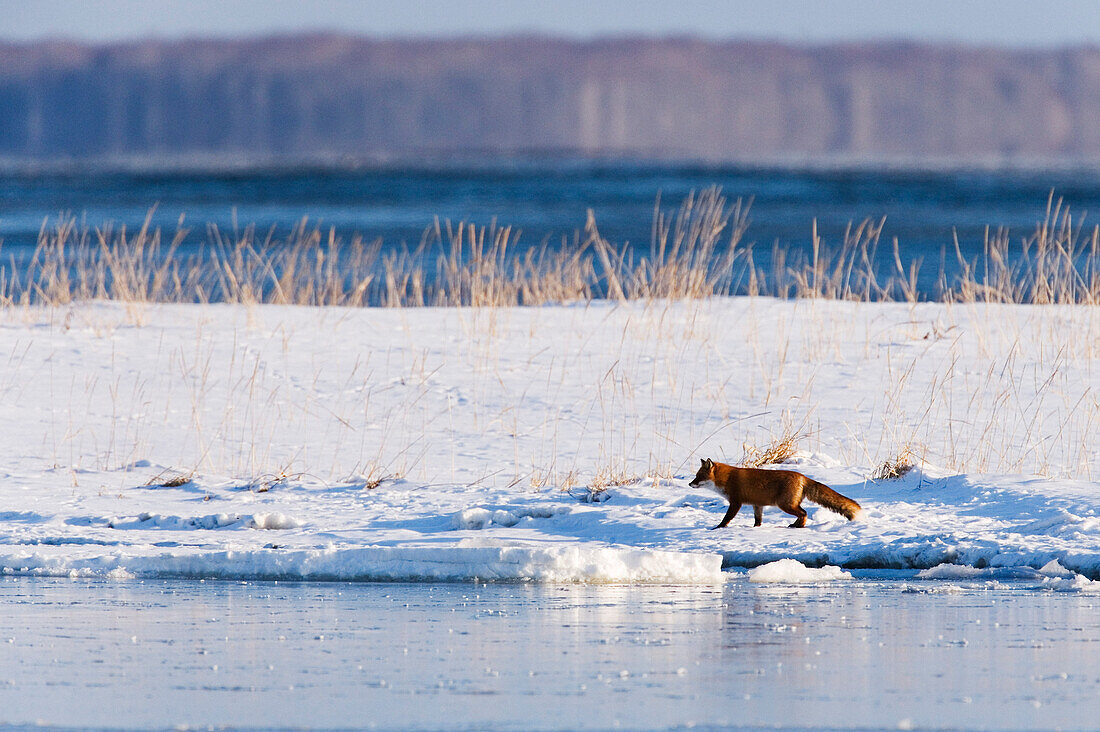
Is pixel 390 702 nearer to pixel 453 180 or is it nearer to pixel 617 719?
pixel 617 719

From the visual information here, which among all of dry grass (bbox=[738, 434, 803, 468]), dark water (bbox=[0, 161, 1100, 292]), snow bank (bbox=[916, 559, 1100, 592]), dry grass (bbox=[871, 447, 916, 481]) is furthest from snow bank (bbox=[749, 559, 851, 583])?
dark water (bbox=[0, 161, 1100, 292])

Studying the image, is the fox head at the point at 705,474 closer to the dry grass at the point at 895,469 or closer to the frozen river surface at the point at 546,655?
the frozen river surface at the point at 546,655

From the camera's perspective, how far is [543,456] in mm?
9648

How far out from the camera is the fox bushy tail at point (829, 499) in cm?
739

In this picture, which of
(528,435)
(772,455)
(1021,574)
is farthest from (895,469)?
(528,435)

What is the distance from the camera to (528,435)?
403 inches

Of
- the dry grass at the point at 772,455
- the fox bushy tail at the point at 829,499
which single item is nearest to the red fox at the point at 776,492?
the fox bushy tail at the point at 829,499

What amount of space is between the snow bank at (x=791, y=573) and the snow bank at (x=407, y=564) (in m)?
0.18

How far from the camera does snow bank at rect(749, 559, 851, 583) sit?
6609 mm

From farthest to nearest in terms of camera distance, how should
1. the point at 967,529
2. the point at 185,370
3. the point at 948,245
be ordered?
the point at 948,245
the point at 185,370
the point at 967,529

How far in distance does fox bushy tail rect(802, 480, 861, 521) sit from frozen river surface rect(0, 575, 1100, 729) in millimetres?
796

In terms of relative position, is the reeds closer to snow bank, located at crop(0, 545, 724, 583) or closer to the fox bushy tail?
the fox bushy tail

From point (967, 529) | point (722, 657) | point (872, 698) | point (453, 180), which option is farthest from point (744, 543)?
point (453, 180)

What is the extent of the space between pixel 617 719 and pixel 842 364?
828cm
